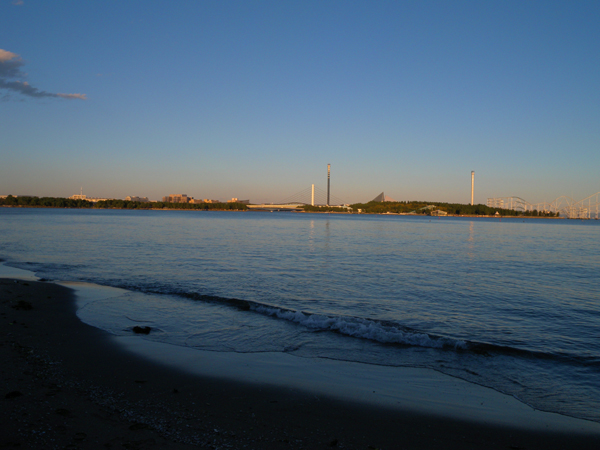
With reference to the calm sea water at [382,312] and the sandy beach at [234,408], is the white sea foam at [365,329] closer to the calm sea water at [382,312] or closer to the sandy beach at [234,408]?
the calm sea water at [382,312]

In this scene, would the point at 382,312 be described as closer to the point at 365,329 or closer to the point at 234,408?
the point at 365,329

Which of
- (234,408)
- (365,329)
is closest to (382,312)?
(365,329)

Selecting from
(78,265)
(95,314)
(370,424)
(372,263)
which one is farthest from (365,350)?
(78,265)

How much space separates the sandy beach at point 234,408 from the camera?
389 cm

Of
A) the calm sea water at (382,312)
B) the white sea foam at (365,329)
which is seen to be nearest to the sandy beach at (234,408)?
the calm sea water at (382,312)

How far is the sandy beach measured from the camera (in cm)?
389

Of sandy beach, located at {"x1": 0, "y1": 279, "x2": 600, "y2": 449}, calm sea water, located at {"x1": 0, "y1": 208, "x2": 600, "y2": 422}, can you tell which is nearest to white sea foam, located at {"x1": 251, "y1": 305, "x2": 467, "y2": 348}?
calm sea water, located at {"x1": 0, "y1": 208, "x2": 600, "y2": 422}

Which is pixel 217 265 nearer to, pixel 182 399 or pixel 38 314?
pixel 38 314

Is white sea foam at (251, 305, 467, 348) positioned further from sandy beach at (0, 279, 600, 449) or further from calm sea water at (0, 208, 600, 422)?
sandy beach at (0, 279, 600, 449)

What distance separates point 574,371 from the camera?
660 centimetres

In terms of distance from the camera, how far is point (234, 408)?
467cm

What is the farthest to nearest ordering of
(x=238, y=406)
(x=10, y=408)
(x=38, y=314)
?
(x=38, y=314) < (x=238, y=406) < (x=10, y=408)

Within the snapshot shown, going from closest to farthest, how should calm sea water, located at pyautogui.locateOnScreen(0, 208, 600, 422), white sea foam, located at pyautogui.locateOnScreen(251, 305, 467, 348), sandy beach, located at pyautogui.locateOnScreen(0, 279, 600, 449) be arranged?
sandy beach, located at pyautogui.locateOnScreen(0, 279, 600, 449)
calm sea water, located at pyautogui.locateOnScreen(0, 208, 600, 422)
white sea foam, located at pyautogui.locateOnScreen(251, 305, 467, 348)

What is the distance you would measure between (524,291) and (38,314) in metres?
15.4
